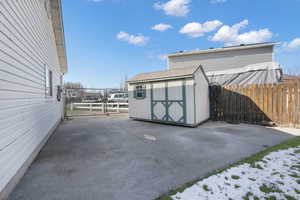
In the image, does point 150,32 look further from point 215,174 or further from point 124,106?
point 215,174

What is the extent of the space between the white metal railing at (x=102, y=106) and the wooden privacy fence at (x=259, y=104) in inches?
285

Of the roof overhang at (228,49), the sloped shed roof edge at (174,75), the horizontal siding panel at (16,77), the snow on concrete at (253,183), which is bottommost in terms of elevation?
the snow on concrete at (253,183)

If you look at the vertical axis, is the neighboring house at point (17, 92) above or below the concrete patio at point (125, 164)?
above

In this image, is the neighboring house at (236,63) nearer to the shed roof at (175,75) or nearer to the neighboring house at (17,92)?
the shed roof at (175,75)

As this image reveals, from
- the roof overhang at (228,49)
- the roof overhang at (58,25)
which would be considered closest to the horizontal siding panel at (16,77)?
the roof overhang at (58,25)

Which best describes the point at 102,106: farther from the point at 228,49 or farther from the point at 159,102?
the point at 228,49

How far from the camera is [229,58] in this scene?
41.4ft

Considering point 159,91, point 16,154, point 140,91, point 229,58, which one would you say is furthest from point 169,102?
point 229,58

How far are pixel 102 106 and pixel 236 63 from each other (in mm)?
12093

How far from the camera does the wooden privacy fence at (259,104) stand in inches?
241

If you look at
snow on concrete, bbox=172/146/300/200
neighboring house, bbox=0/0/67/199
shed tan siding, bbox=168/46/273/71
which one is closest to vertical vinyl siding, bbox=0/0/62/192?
neighboring house, bbox=0/0/67/199

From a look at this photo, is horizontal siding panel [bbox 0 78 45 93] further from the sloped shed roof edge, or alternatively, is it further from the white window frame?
the white window frame

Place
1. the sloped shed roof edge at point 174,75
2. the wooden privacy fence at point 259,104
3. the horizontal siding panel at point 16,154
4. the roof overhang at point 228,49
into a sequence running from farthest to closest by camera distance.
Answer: the roof overhang at point 228,49, the sloped shed roof edge at point 174,75, the wooden privacy fence at point 259,104, the horizontal siding panel at point 16,154

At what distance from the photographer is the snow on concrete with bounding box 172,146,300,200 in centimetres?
198
